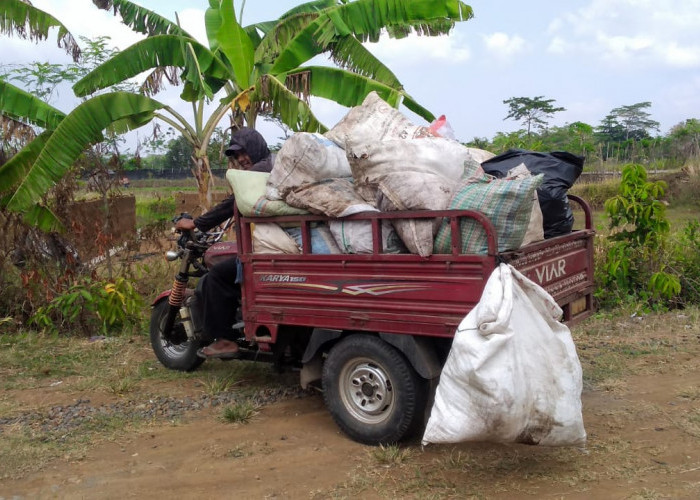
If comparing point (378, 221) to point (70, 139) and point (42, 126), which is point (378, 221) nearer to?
point (70, 139)

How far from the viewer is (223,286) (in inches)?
199

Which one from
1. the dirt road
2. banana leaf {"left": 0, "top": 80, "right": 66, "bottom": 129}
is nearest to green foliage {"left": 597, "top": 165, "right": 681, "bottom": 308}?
the dirt road

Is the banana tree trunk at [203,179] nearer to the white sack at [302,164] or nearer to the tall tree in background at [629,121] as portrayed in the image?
the white sack at [302,164]

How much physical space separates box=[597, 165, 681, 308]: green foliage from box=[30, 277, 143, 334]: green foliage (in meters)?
5.24

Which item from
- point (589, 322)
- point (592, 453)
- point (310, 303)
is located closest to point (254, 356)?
point (310, 303)

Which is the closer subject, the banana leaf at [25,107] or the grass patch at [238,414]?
the grass patch at [238,414]

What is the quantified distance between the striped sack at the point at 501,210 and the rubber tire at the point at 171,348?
9.59ft

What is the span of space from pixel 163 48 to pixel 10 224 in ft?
9.07

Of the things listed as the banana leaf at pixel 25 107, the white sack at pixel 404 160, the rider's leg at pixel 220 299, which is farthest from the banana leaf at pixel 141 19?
the white sack at pixel 404 160

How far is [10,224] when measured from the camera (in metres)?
7.75

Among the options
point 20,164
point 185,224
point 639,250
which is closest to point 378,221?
point 185,224

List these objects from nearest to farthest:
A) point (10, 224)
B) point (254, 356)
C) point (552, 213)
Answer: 1. point (552, 213)
2. point (254, 356)
3. point (10, 224)

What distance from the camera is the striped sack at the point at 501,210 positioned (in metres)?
3.61

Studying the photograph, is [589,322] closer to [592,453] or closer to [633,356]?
[633,356]
